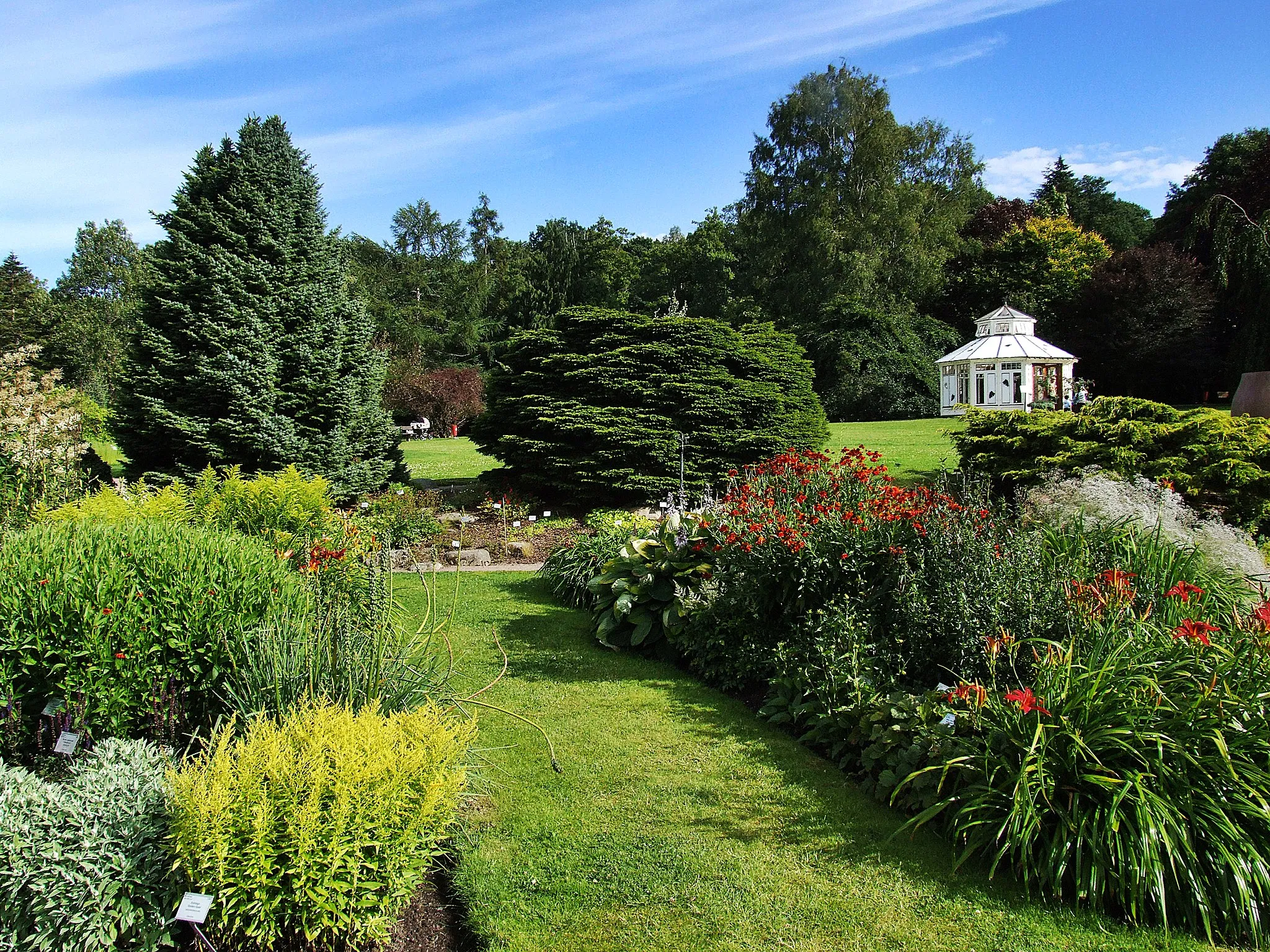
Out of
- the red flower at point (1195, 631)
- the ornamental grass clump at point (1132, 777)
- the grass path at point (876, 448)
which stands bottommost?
the ornamental grass clump at point (1132, 777)

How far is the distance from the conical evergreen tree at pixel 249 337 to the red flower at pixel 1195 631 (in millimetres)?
8580

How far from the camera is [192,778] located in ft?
7.68

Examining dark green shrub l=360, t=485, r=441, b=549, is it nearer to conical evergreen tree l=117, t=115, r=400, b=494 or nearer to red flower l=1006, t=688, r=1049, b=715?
conical evergreen tree l=117, t=115, r=400, b=494

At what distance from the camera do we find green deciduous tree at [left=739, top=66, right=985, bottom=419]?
29.8m

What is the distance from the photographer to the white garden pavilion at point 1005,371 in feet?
94.6

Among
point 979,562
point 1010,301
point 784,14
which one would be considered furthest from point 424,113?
point 1010,301

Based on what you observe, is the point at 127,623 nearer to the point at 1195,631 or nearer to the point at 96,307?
the point at 1195,631

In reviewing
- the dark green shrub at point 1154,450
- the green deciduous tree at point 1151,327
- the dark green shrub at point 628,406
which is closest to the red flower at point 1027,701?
the dark green shrub at point 1154,450

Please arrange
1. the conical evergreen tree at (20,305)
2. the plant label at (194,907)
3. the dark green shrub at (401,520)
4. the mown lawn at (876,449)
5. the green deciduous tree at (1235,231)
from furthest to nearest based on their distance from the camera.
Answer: the conical evergreen tree at (20,305) < the green deciduous tree at (1235,231) < the mown lawn at (876,449) < the dark green shrub at (401,520) < the plant label at (194,907)

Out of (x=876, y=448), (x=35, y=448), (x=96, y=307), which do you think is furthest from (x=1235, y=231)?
(x=96, y=307)

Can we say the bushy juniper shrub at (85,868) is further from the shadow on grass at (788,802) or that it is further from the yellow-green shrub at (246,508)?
the yellow-green shrub at (246,508)

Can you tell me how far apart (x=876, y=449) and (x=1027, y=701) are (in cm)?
1356

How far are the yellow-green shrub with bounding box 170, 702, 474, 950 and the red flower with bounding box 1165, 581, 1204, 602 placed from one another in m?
3.09

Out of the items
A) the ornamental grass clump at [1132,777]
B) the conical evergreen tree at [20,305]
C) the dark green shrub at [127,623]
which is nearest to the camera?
the ornamental grass clump at [1132,777]
